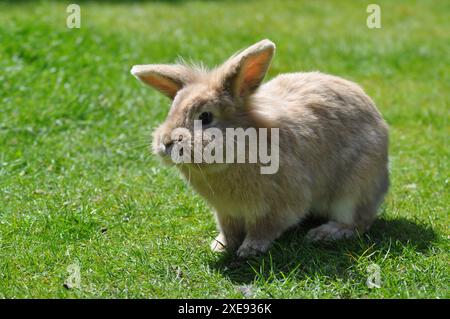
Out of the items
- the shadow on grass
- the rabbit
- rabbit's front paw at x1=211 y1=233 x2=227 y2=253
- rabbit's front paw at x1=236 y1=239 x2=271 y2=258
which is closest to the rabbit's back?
the rabbit

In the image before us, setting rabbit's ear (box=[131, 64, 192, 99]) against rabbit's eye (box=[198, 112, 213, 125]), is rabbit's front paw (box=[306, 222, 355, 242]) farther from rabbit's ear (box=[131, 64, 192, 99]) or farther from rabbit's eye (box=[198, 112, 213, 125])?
rabbit's ear (box=[131, 64, 192, 99])

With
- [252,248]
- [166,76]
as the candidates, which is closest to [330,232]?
[252,248]

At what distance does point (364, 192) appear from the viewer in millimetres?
4812

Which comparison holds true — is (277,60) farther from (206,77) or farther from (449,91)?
(206,77)

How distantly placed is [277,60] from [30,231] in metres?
4.58

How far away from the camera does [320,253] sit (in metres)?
4.45

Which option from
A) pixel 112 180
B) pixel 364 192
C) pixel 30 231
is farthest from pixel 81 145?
pixel 364 192

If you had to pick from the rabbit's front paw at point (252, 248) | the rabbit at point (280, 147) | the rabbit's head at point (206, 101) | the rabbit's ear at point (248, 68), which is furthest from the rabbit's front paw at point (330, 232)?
the rabbit's ear at point (248, 68)

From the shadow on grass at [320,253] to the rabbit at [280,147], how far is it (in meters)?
0.10

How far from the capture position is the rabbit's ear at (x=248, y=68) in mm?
4180

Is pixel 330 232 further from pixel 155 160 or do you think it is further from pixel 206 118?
pixel 155 160

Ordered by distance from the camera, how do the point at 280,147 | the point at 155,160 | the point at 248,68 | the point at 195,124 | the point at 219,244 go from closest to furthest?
the point at 195,124
the point at 248,68
the point at 280,147
the point at 219,244
the point at 155,160

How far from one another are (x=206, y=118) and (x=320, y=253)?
1056 millimetres

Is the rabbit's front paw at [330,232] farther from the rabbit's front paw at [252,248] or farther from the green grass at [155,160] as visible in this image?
the rabbit's front paw at [252,248]
